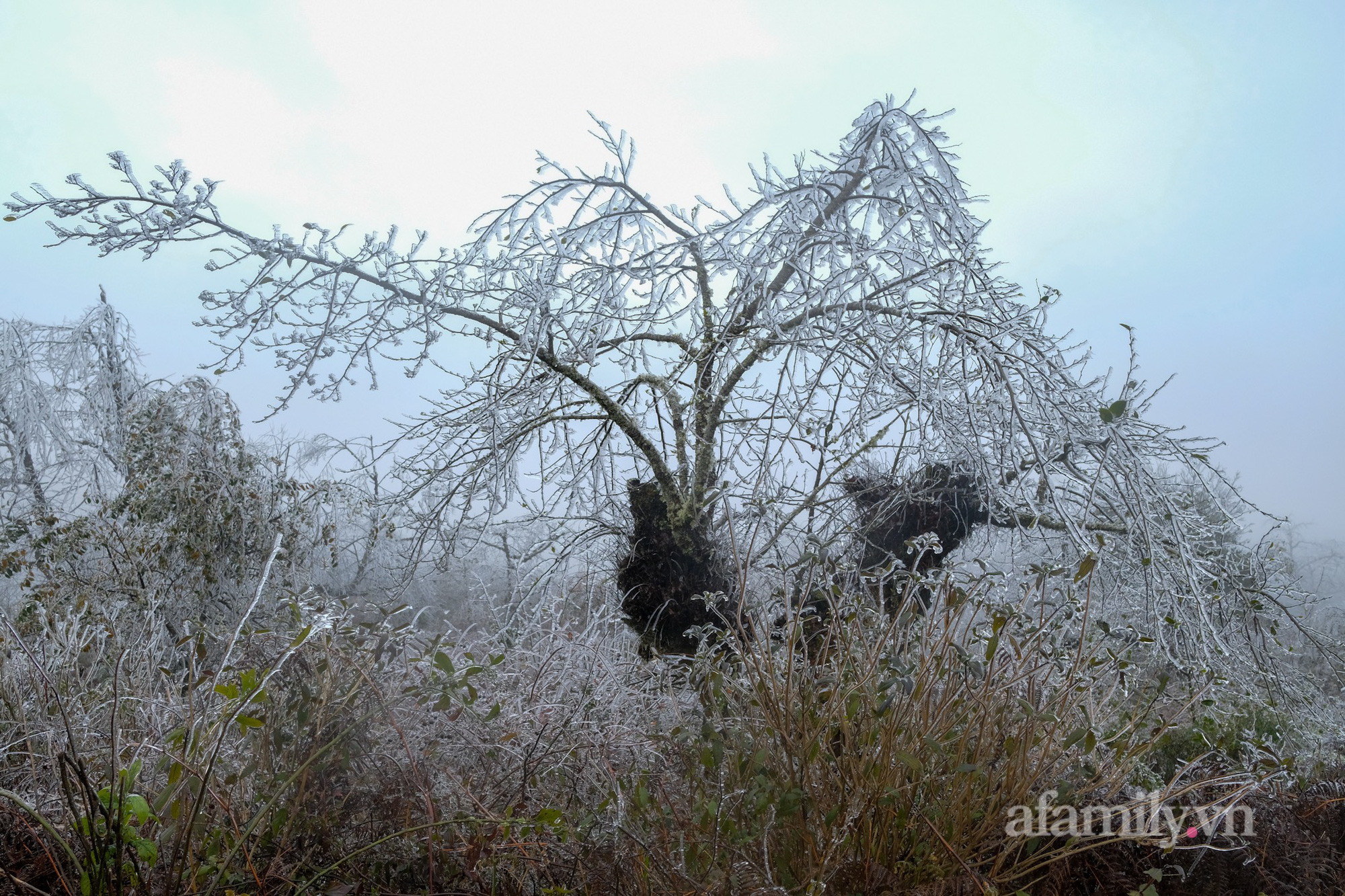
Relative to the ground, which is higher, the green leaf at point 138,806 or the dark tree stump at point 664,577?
the dark tree stump at point 664,577

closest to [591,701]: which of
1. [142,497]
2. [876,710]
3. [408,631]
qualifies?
[408,631]

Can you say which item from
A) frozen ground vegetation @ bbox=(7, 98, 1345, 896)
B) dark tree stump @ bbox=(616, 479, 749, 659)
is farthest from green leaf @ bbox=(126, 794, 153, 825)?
dark tree stump @ bbox=(616, 479, 749, 659)

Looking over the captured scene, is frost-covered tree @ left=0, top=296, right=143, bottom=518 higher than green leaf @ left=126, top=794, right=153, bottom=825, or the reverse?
frost-covered tree @ left=0, top=296, right=143, bottom=518

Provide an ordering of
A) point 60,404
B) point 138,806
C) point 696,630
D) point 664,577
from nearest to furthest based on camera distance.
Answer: point 138,806, point 696,630, point 664,577, point 60,404

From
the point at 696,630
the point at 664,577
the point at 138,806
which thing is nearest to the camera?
the point at 138,806

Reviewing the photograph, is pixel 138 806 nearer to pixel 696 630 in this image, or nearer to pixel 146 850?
pixel 146 850

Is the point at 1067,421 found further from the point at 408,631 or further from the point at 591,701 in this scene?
the point at 408,631

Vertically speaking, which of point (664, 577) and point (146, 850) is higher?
point (664, 577)

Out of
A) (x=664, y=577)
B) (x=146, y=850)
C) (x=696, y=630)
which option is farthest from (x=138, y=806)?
(x=664, y=577)

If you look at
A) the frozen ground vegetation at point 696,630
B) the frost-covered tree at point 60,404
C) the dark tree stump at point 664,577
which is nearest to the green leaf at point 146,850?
the frozen ground vegetation at point 696,630

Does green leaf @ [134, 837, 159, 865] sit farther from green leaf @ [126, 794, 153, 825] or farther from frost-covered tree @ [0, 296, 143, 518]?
frost-covered tree @ [0, 296, 143, 518]

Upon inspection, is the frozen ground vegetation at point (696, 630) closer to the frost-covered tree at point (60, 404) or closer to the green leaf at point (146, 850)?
the green leaf at point (146, 850)

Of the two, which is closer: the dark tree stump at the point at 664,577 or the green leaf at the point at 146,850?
the green leaf at the point at 146,850

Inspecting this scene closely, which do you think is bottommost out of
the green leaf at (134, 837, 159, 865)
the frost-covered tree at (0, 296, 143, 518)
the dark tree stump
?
the green leaf at (134, 837, 159, 865)
